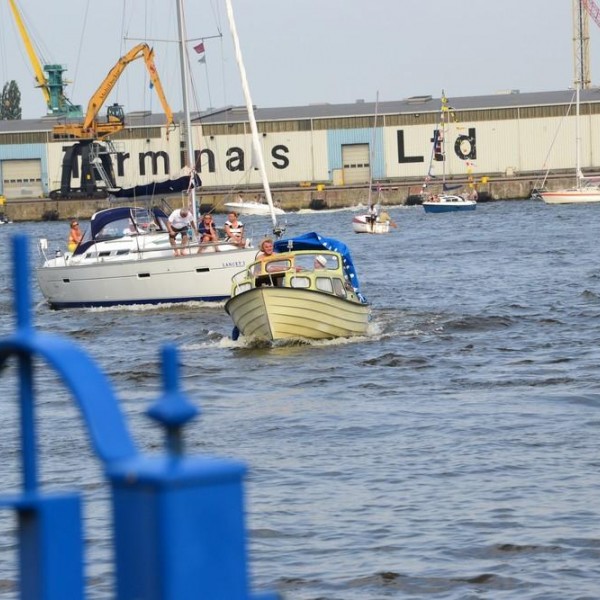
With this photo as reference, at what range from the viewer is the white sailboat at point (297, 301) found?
2194 cm

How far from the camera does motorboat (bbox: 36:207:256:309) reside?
1175 inches

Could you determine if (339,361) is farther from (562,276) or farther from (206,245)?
(562,276)

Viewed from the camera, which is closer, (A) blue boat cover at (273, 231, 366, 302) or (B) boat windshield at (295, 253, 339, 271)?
(B) boat windshield at (295, 253, 339, 271)

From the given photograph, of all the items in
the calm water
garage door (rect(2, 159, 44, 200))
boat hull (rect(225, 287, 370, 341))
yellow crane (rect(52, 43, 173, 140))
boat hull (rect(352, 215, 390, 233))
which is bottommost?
the calm water

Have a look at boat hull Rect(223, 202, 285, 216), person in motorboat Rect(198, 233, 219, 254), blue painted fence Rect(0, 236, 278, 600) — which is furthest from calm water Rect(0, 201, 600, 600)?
boat hull Rect(223, 202, 285, 216)

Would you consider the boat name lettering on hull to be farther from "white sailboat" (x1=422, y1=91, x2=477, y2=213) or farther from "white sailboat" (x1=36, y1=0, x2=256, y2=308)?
"white sailboat" (x1=422, y1=91, x2=477, y2=213)

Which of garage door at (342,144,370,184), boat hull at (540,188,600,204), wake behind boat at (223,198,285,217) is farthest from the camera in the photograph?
garage door at (342,144,370,184)

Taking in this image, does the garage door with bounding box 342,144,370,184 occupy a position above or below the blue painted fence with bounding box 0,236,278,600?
above

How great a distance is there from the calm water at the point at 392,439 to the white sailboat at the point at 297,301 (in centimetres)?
29

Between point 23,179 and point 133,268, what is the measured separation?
71.3m

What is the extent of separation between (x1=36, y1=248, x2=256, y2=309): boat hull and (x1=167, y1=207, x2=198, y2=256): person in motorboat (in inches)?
10.9

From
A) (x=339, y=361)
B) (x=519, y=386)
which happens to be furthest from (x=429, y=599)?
(x=339, y=361)

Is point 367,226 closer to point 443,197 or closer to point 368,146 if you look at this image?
point 443,197

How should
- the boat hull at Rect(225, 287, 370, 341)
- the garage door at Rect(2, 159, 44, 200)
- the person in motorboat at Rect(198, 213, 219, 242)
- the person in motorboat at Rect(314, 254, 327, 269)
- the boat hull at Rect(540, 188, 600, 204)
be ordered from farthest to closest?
1. the garage door at Rect(2, 159, 44, 200)
2. the boat hull at Rect(540, 188, 600, 204)
3. the person in motorboat at Rect(198, 213, 219, 242)
4. the person in motorboat at Rect(314, 254, 327, 269)
5. the boat hull at Rect(225, 287, 370, 341)
